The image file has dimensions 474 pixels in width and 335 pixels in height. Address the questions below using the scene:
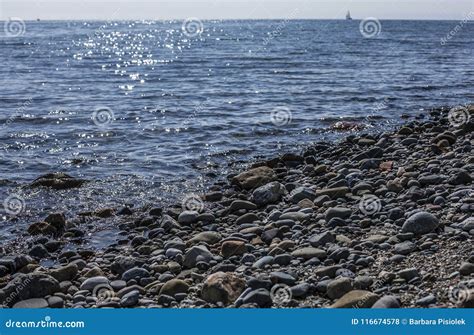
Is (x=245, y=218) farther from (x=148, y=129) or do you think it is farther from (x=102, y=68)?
(x=102, y=68)

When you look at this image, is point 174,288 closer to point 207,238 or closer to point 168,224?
point 207,238

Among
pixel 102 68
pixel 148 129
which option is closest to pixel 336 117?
pixel 148 129

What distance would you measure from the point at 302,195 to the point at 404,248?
3.17 meters

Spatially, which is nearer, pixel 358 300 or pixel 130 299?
pixel 358 300

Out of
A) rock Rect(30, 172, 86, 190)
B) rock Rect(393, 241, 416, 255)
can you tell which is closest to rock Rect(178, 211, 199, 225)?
rock Rect(30, 172, 86, 190)

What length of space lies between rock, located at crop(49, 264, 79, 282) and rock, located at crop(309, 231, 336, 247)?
2927mm

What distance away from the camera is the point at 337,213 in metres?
8.19

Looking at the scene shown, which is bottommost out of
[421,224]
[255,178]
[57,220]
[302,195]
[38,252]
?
[38,252]

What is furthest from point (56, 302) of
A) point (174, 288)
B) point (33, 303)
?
point (174, 288)

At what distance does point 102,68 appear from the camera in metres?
35.9

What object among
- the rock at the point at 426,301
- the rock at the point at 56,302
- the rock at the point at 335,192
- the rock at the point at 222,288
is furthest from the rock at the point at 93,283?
the rock at the point at 335,192

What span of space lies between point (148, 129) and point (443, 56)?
100 ft

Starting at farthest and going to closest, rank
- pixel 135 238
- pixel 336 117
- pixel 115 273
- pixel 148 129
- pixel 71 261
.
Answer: pixel 336 117
pixel 148 129
pixel 135 238
pixel 71 261
pixel 115 273

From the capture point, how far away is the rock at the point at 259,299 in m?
5.69
